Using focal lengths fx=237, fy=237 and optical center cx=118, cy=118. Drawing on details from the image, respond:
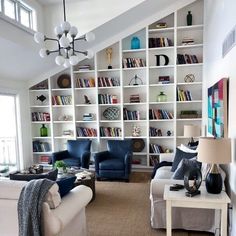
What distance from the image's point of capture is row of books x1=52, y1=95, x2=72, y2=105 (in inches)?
222

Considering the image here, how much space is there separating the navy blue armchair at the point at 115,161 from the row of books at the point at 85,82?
1.45 meters

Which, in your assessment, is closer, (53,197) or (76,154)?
Result: (53,197)

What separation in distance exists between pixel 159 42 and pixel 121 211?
3544 millimetres

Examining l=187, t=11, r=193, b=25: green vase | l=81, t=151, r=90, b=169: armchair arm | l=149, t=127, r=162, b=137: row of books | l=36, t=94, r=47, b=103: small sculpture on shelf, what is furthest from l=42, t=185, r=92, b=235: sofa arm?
l=187, t=11, r=193, b=25: green vase

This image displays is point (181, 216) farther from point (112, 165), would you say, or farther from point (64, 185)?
point (112, 165)

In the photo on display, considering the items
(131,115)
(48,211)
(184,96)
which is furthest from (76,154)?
(48,211)

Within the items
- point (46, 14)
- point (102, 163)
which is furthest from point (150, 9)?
point (102, 163)

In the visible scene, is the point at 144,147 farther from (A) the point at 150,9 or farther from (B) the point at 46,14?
(B) the point at 46,14

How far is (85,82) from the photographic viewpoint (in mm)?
5547

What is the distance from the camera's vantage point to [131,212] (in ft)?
11.0

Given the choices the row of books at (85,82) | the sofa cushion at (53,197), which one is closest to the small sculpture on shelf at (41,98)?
the row of books at (85,82)

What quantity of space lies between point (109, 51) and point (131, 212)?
3.55 metres

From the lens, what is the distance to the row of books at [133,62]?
5234 mm

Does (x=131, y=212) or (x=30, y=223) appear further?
(x=131, y=212)
